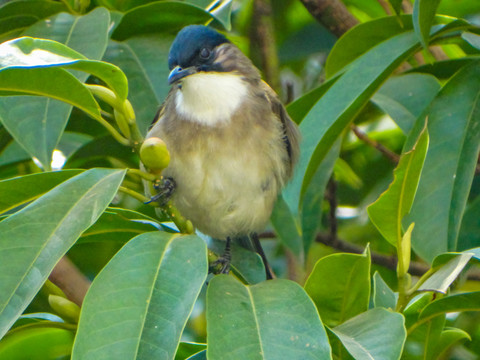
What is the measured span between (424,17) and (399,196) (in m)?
0.77

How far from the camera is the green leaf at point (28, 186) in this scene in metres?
1.86

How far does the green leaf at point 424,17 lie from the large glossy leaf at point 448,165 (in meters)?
0.25

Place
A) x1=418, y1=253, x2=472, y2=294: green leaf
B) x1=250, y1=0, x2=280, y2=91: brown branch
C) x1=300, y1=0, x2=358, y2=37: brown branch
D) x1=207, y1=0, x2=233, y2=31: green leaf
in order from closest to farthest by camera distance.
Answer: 1. x1=418, y1=253, x2=472, y2=294: green leaf
2. x1=207, y1=0, x2=233, y2=31: green leaf
3. x1=300, y1=0, x2=358, y2=37: brown branch
4. x1=250, y1=0, x2=280, y2=91: brown branch

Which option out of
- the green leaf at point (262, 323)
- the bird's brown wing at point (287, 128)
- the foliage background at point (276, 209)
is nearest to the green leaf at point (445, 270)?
A: the foliage background at point (276, 209)

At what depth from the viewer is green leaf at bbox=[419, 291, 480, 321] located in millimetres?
1797

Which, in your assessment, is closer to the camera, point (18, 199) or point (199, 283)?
point (199, 283)

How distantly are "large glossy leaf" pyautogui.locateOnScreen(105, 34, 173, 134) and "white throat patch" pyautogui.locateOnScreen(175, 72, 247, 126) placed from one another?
148 millimetres

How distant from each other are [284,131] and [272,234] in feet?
2.76

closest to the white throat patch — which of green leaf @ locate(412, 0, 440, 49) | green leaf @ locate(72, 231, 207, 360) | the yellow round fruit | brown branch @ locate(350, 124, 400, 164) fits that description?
brown branch @ locate(350, 124, 400, 164)

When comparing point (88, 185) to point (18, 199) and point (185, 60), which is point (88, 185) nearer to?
point (18, 199)

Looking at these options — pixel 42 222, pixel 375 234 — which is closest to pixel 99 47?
pixel 42 222

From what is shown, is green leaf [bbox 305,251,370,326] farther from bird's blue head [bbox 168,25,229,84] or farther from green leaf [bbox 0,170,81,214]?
bird's blue head [bbox 168,25,229,84]

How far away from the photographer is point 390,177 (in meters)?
3.36

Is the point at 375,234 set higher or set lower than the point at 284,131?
lower
